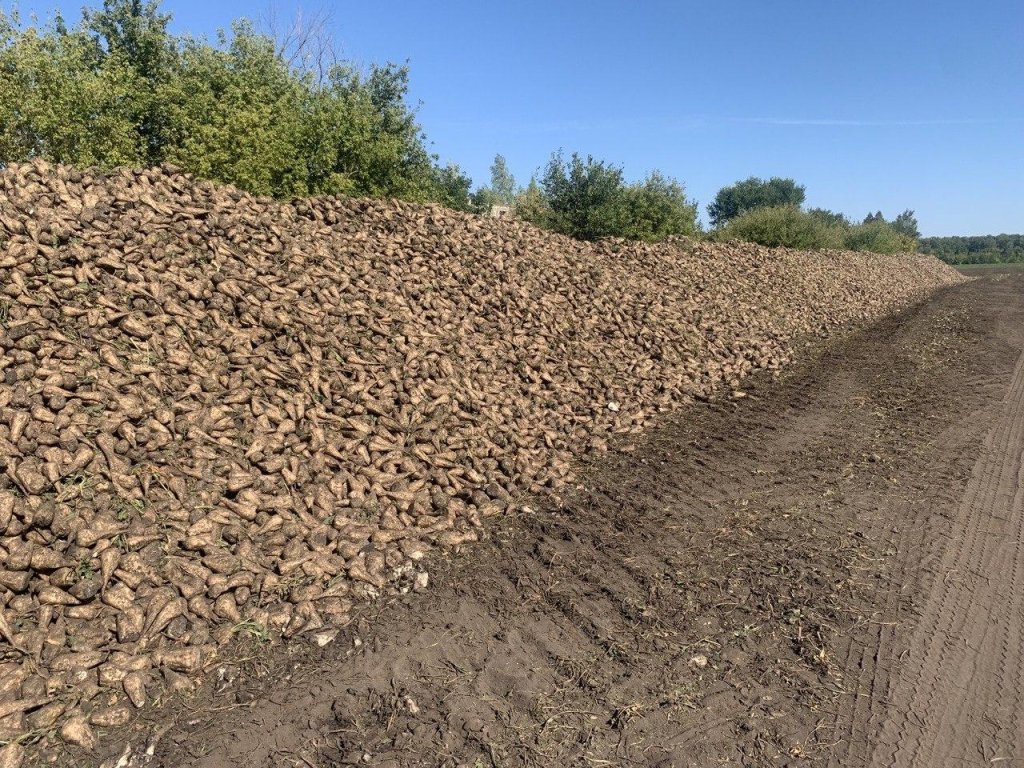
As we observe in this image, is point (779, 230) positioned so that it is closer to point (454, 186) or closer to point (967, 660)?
point (454, 186)

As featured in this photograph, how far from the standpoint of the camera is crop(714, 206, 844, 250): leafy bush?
2455 cm

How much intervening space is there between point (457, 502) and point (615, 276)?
7.39 meters

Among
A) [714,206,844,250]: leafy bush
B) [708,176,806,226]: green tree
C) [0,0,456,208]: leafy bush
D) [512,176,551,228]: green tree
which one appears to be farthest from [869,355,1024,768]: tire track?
[708,176,806,226]: green tree

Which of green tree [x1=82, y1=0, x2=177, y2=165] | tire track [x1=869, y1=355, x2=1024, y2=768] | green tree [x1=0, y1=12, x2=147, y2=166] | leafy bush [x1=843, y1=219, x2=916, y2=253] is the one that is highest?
green tree [x1=82, y1=0, x2=177, y2=165]

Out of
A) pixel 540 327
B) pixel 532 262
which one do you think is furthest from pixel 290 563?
pixel 532 262

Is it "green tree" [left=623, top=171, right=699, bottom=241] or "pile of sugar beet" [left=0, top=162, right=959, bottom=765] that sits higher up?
"green tree" [left=623, top=171, right=699, bottom=241]

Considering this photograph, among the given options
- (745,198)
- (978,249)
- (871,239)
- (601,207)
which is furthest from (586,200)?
(978,249)

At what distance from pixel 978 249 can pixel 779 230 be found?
93.8 meters

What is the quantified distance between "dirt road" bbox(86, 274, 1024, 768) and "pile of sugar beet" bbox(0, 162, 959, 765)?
446 mm

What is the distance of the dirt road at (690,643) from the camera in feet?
10.0

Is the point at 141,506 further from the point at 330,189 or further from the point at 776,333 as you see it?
the point at 776,333

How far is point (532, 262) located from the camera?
1046cm

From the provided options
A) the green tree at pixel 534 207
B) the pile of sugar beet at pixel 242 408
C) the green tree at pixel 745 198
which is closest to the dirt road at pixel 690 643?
the pile of sugar beet at pixel 242 408

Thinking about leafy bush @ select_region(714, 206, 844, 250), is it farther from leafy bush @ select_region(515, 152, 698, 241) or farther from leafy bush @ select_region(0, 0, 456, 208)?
leafy bush @ select_region(0, 0, 456, 208)
